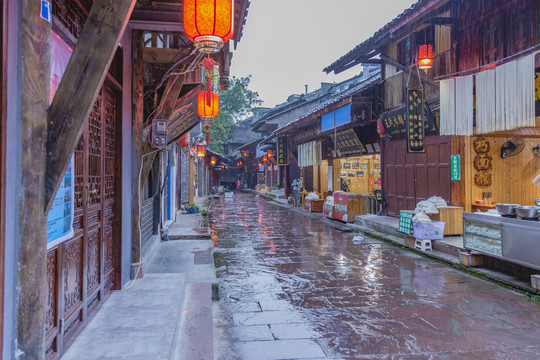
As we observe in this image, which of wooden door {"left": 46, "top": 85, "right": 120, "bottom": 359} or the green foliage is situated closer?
wooden door {"left": 46, "top": 85, "right": 120, "bottom": 359}

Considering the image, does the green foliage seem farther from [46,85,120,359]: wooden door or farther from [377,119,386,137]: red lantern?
[46,85,120,359]: wooden door

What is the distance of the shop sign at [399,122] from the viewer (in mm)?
11633

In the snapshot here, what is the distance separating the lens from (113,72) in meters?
5.34

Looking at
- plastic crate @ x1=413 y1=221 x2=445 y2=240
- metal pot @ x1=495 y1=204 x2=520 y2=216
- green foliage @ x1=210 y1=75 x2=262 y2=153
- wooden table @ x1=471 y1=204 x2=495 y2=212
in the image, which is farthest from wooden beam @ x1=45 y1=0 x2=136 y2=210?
green foliage @ x1=210 y1=75 x2=262 y2=153

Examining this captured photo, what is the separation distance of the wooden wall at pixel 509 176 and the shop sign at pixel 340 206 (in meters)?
5.76

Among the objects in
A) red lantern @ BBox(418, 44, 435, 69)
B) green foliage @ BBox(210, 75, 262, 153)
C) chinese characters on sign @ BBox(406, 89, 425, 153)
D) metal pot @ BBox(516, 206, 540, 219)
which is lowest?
metal pot @ BBox(516, 206, 540, 219)

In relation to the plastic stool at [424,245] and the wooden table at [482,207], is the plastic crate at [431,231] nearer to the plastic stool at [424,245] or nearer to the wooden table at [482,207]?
the plastic stool at [424,245]

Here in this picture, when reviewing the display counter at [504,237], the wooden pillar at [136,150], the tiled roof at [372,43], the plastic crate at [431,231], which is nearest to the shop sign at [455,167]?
the plastic crate at [431,231]

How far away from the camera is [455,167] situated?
432 inches

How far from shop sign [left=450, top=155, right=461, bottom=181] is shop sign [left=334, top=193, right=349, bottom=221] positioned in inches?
210

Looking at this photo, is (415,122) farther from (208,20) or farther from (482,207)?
Answer: (208,20)

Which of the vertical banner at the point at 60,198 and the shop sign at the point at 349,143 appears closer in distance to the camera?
the vertical banner at the point at 60,198

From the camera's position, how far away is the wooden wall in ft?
35.4

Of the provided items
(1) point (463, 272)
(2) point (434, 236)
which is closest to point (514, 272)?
(1) point (463, 272)
